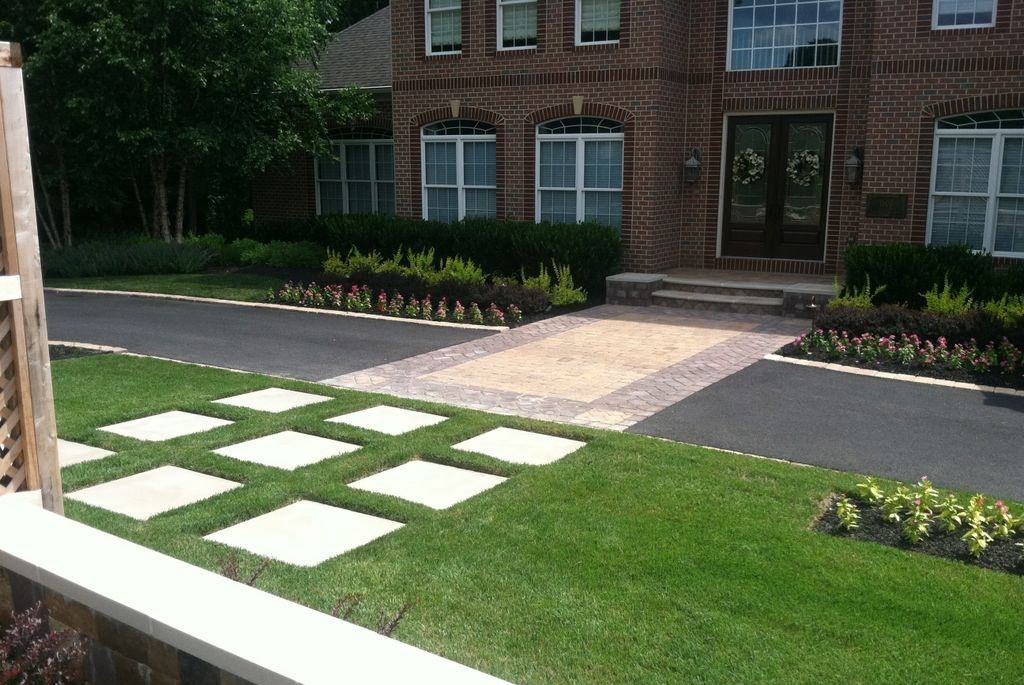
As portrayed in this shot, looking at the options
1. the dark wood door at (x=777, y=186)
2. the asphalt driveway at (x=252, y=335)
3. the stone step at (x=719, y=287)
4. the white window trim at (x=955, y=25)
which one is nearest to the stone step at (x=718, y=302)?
the stone step at (x=719, y=287)

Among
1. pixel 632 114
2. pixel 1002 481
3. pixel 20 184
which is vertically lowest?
pixel 1002 481

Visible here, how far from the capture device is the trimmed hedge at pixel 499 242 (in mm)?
14531

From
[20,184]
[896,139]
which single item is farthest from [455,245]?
[20,184]

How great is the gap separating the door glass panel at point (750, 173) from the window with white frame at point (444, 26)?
17.3ft

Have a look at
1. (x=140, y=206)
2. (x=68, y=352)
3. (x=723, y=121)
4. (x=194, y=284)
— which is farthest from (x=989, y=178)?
(x=140, y=206)

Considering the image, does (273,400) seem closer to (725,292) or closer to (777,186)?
(725,292)

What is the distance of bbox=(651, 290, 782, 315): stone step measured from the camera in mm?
13484

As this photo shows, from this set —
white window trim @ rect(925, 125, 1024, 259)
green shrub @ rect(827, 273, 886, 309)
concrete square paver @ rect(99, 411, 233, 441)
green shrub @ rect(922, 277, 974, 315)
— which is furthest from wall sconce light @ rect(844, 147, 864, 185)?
concrete square paver @ rect(99, 411, 233, 441)

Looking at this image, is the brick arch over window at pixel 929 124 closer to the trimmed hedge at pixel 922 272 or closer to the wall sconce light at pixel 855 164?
the wall sconce light at pixel 855 164

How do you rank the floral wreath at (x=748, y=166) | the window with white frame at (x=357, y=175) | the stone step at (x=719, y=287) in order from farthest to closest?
the window with white frame at (x=357, y=175) < the floral wreath at (x=748, y=166) < the stone step at (x=719, y=287)

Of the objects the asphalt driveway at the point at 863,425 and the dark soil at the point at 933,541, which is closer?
the dark soil at the point at 933,541

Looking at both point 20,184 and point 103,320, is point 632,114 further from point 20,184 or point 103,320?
point 20,184

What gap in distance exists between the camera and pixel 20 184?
14.3 feet

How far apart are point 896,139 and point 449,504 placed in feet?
34.2
